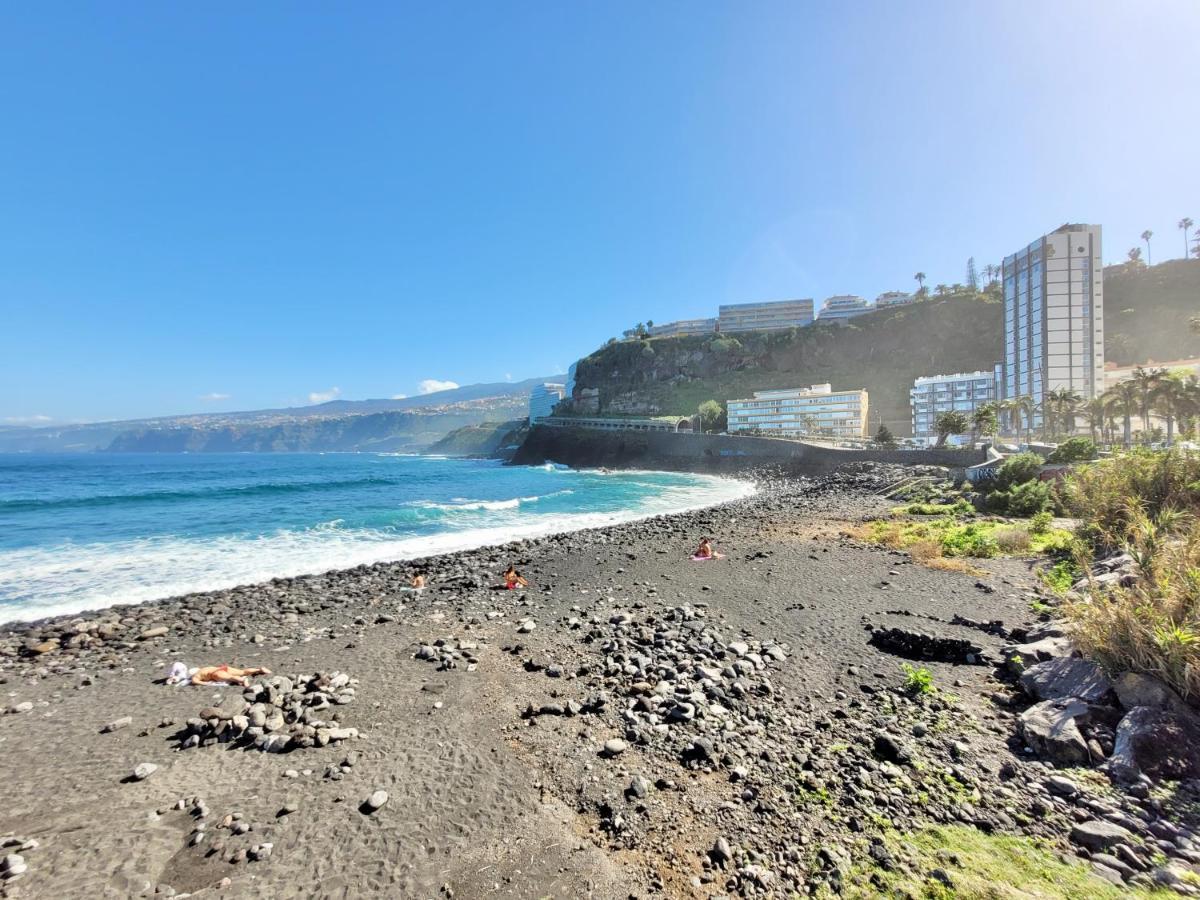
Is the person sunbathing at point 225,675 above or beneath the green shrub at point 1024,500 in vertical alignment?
beneath

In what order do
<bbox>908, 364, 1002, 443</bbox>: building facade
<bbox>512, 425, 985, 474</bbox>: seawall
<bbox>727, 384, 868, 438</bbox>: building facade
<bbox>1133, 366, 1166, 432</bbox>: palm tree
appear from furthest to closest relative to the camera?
<bbox>727, 384, 868, 438</bbox>: building facade → <bbox>908, 364, 1002, 443</bbox>: building facade → <bbox>512, 425, 985, 474</bbox>: seawall → <bbox>1133, 366, 1166, 432</bbox>: palm tree

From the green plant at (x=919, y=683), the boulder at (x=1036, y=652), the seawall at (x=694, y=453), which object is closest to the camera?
the green plant at (x=919, y=683)

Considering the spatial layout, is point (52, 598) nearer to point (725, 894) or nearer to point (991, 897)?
point (725, 894)

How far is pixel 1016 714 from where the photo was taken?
17.5 ft

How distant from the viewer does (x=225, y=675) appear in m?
7.44

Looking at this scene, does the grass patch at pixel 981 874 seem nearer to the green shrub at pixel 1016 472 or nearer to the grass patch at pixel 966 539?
the grass patch at pixel 966 539

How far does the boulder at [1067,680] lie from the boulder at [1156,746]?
597 millimetres

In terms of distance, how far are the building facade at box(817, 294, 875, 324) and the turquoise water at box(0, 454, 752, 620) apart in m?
105

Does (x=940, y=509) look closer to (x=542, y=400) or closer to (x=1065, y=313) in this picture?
(x=1065, y=313)

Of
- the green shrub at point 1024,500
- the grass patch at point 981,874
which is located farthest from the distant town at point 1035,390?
the grass patch at point 981,874

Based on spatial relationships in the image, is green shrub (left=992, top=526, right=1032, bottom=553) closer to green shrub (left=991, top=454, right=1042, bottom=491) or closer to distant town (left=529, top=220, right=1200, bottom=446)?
green shrub (left=991, top=454, right=1042, bottom=491)

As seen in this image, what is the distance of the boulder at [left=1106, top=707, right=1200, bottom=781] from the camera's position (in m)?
4.02

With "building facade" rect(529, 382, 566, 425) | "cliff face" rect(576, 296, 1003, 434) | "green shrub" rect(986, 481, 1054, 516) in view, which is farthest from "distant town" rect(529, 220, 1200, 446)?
"building facade" rect(529, 382, 566, 425)

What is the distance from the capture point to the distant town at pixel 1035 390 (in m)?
38.1
